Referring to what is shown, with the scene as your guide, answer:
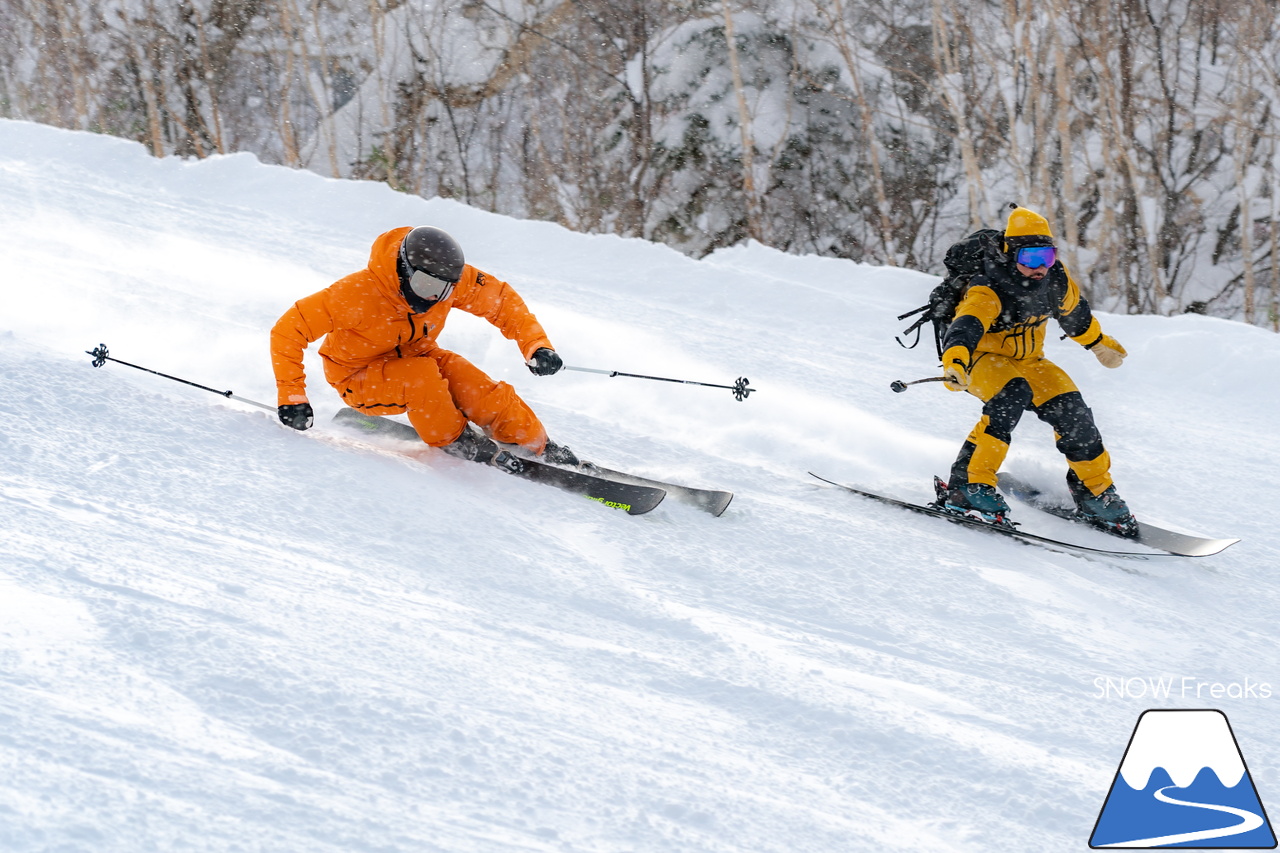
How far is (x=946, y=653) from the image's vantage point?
281 cm

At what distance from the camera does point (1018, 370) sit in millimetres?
4172

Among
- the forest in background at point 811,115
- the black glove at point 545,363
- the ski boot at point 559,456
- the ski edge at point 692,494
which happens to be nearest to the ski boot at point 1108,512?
the ski edge at point 692,494

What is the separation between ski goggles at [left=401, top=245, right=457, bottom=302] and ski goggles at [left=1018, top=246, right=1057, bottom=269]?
2.26m

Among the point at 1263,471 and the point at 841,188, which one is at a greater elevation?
the point at 841,188

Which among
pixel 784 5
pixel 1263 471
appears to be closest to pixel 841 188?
pixel 784 5

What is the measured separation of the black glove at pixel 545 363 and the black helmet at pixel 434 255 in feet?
1.64

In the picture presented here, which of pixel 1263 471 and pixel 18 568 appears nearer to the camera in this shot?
pixel 18 568

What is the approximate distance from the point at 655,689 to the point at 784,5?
13.2 m

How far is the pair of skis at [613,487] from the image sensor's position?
3689 mm

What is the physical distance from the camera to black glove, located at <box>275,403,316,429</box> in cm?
367

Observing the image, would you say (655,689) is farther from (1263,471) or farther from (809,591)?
(1263,471)

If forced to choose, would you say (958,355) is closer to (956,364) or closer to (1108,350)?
(956,364)

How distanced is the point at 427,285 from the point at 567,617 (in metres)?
1.55

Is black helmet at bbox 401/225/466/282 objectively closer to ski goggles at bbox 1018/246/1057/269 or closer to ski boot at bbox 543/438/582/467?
ski boot at bbox 543/438/582/467
